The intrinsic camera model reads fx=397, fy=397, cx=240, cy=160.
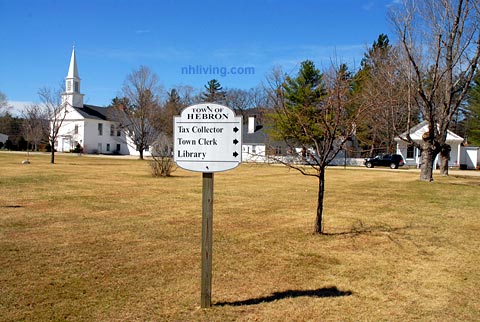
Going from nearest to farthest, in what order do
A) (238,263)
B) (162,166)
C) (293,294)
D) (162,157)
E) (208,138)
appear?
(208,138), (293,294), (238,263), (162,157), (162,166)

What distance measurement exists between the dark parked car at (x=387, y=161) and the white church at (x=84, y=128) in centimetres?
3704

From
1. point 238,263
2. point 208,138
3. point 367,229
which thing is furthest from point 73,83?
point 208,138

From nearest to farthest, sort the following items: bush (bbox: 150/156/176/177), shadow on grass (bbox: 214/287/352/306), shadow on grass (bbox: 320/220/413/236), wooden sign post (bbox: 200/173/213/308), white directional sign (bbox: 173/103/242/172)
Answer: white directional sign (bbox: 173/103/242/172) → wooden sign post (bbox: 200/173/213/308) → shadow on grass (bbox: 214/287/352/306) → shadow on grass (bbox: 320/220/413/236) → bush (bbox: 150/156/176/177)

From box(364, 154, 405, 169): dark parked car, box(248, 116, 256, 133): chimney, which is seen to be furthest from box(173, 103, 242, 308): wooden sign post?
box(248, 116, 256, 133): chimney

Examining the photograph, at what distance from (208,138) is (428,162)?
20.5m

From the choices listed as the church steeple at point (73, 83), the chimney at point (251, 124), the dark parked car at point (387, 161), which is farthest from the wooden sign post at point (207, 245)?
the church steeple at point (73, 83)

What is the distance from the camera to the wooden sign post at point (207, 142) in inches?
159

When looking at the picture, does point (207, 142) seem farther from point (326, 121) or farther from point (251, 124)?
point (251, 124)

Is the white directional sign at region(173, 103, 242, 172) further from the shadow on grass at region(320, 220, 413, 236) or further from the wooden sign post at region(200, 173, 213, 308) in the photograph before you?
the shadow on grass at region(320, 220, 413, 236)

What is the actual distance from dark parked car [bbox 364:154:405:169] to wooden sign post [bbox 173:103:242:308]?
39.7 metres

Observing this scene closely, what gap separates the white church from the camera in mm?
66438

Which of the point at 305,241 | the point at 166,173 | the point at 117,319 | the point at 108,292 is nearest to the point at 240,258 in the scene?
the point at 305,241

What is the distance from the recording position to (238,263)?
5.79 meters

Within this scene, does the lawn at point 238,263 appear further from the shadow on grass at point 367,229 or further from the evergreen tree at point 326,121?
the evergreen tree at point 326,121
